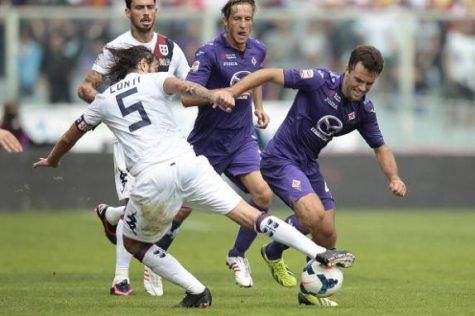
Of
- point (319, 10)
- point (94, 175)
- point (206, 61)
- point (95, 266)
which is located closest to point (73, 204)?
point (94, 175)

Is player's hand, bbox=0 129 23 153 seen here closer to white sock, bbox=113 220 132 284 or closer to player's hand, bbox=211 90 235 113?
white sock, bbox=113 220 132 284

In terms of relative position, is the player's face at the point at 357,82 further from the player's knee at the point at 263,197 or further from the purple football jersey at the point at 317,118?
the player's knee at the point at 263,197

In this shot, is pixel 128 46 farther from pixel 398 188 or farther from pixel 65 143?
pixel 398 188

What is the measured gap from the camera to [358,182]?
23.6 metres

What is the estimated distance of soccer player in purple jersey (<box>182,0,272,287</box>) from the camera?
39.4 feet

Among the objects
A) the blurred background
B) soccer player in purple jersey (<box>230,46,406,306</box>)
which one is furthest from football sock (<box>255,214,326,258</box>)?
the blurred background

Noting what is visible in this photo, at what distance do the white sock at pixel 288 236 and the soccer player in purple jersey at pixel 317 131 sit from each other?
1.32 metres

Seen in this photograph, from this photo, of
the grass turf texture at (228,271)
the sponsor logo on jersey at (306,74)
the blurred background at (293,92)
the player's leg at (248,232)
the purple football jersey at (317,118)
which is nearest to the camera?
the grass turf texture at (228,271)

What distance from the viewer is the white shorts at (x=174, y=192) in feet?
30.6

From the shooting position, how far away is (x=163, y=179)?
929 cm

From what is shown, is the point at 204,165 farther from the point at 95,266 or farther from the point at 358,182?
the point at 358,182

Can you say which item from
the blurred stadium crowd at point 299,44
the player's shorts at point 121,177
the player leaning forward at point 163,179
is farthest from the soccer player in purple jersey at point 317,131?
the blurred stadium crowd at point 299,44

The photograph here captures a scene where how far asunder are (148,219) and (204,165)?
0.61 m

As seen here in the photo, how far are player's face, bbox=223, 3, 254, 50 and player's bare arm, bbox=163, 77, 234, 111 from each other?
8.89 ft
